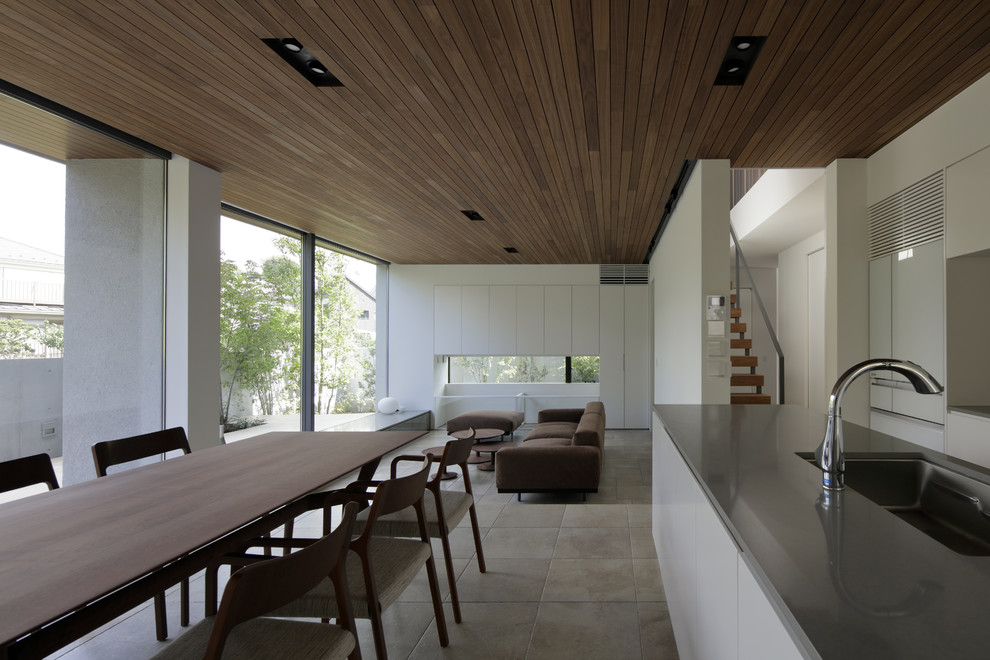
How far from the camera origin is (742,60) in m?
2.83

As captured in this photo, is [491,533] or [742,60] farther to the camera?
[491,533]

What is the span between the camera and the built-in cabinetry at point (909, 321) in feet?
12.4

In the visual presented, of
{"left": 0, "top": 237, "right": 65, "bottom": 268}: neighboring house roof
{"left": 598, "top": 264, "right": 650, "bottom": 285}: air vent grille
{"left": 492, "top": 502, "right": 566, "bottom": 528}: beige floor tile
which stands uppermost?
{"left": 598, "top": 264, "right": 650, "bottom": 285}: air vent grille

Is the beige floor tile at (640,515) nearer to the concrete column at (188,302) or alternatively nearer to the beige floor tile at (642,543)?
the beige floor tile at (642,543)

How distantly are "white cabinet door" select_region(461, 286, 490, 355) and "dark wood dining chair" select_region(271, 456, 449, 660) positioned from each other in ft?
23.8

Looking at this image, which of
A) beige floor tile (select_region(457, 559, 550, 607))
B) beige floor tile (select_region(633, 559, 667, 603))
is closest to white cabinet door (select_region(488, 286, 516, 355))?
beige floor tile (select_region(457, 559, 550, 607))

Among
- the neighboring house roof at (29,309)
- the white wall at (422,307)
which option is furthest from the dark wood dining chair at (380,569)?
the white wall at (422,307)

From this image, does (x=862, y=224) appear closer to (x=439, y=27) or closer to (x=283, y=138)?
(x=439, y=27)

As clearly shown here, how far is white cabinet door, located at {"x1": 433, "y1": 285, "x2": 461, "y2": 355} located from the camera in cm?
988

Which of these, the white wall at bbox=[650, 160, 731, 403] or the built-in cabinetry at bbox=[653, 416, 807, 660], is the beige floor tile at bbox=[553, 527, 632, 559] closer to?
the built-in cabinetry at bbox=[653, 416, 807, 660]

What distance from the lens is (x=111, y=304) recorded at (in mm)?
3842

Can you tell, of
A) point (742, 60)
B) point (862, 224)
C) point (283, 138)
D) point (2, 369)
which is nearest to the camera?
point (742, 60)

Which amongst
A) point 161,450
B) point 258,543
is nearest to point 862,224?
point 258,543

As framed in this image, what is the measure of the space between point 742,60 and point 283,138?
2796mm
